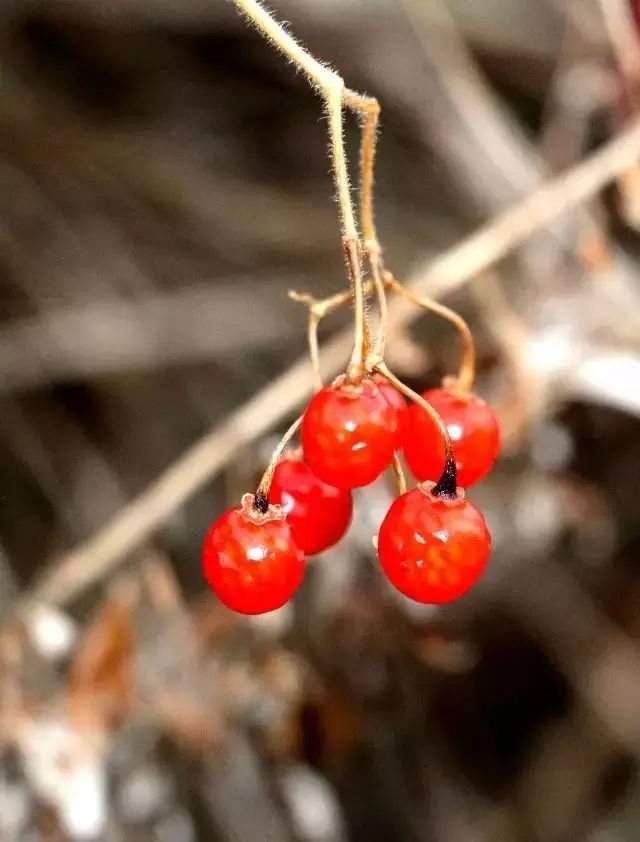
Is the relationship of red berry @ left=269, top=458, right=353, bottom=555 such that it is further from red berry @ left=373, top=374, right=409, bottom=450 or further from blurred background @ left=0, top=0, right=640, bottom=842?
blurred background @ left=0, top=0, right=640, bottom=842

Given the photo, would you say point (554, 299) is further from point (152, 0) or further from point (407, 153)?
point (152, 0)

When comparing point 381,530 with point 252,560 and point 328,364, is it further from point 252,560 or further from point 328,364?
point 328,364

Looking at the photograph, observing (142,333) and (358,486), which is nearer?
(358,486)

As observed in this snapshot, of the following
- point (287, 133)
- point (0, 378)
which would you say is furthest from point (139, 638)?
point (287, 133)

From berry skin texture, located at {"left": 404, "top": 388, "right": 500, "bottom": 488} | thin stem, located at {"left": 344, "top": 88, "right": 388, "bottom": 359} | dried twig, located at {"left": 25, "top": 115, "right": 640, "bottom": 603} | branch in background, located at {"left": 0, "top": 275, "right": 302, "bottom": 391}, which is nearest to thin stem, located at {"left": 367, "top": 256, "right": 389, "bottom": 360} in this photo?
thin stem, located at {"left": 344, "top": 88, "right": 388, "bottom": 359}

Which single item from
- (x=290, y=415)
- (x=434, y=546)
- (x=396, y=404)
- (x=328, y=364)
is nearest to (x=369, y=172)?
(x=396, y=404)
